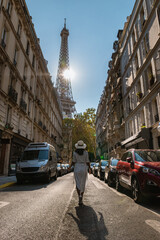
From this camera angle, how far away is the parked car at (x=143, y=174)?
5031mm

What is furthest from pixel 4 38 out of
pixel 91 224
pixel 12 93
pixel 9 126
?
pixel 91 224

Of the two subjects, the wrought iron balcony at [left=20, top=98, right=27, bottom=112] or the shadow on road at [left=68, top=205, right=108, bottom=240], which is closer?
the shadow on road at [left=68, top=205, right=108, bottom=240]

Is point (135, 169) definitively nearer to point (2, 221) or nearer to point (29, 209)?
point (29, 209)

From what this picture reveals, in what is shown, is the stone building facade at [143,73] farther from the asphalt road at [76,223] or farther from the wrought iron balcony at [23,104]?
the wrought iron balcony at [23,104]

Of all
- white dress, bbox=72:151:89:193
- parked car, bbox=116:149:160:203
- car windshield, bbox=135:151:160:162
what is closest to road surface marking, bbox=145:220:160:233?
parked car, bbox=116:149:160:203

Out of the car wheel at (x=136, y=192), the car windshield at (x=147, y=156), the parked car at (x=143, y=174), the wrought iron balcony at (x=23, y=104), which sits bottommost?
the car wheel at (x=136, y=192)

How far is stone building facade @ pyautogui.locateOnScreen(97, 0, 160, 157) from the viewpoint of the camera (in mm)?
14484

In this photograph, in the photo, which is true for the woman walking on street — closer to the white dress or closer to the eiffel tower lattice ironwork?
the white dress

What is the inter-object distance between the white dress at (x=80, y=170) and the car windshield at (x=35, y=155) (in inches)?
249

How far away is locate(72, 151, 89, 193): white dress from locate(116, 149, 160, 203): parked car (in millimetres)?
1580

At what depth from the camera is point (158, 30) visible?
13.9m

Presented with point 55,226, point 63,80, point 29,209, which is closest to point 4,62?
point 29,209

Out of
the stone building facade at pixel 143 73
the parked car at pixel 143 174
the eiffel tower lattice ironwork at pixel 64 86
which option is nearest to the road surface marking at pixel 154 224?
the parked car at pixel 143 174

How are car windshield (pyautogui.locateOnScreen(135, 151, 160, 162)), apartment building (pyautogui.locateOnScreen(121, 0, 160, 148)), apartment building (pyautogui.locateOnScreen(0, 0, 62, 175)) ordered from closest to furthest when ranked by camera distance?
1. car windshield (pyautogui.locateOnScreen(135, 151, 160, 162))
2. apartment building (pyautogui.locateOnScreen(121, 0, 160, 148))
3. apartment building (pyautogui.locateOnScreen(0, 0, 62, 175))
